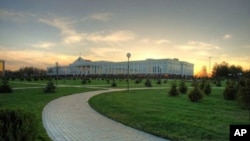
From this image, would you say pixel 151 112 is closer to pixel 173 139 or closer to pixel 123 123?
pixel 123 123

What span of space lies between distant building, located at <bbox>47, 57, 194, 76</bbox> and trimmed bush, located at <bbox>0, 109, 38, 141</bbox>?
128601 mm

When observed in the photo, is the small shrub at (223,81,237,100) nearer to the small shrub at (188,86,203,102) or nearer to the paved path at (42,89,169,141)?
the small shrub at (188,86,203,102)

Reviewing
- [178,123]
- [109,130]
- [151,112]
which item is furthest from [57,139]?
[151,112]

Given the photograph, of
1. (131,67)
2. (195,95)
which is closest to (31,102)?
(195,95)

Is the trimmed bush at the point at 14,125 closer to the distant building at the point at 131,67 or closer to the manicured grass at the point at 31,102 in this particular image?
the manicured grass at the point at 31,102

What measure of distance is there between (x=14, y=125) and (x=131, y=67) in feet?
464

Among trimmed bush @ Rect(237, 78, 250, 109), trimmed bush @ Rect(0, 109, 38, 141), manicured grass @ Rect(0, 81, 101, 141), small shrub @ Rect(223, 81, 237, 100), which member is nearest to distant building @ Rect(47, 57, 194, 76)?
small shrub @ Rect(223, 81, 237, 100)

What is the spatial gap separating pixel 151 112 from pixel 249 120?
4009mm

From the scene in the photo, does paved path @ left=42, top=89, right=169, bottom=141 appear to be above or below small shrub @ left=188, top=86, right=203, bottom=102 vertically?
below

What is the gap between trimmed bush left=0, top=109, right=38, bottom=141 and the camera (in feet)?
15.7

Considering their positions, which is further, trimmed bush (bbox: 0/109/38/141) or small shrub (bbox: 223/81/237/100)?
small shrub (bbox: 223/81/237/100)

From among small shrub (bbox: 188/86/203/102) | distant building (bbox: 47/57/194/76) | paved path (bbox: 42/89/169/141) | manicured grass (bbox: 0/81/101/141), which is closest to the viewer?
paved path (bbox: 42/89/169/141)

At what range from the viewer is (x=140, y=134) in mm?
7629

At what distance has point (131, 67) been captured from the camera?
5753 inches
